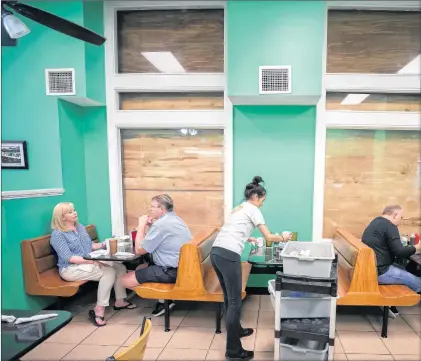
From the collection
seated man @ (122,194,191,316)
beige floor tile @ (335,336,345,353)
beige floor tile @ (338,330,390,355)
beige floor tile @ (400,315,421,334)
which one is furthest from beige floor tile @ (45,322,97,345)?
beige floor tile @ (400,315,421,334)

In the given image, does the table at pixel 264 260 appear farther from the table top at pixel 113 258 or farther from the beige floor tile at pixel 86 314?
the beige floor tile at pixel 86 314

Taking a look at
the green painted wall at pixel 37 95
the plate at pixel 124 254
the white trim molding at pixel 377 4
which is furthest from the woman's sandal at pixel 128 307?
the white trim molding at pixel 377 4

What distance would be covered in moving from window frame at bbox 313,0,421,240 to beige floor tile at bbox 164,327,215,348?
1.93 metres

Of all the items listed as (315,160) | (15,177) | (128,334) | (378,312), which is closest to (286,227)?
(315,160)

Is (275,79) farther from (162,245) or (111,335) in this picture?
(111,335)

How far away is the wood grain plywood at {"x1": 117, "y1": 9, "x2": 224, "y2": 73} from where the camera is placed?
13.5ft

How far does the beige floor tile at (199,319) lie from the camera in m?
3.37

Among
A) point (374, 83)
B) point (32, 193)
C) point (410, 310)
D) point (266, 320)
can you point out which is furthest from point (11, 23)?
point (410, 310)

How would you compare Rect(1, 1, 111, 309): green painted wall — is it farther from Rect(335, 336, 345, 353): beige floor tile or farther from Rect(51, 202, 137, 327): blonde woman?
Rect(335, 336, 345, 353): beige floor tile

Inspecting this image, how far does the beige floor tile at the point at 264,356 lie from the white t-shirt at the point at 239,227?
94 centimetres

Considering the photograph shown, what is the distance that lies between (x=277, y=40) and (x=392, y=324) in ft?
10.6

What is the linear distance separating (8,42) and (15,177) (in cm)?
154

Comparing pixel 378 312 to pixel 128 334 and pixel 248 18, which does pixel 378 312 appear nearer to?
pixel 128 334

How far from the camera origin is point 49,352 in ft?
9.49
